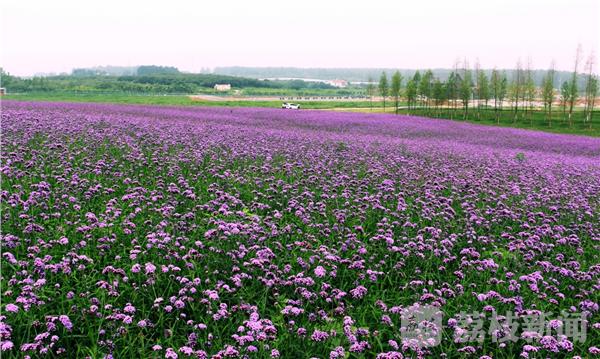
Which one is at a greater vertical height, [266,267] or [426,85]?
[426,85]

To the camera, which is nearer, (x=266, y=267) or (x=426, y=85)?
(x=266, y=267)

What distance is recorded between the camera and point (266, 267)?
504 centimetres

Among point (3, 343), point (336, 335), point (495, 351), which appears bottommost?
point (495, 351)

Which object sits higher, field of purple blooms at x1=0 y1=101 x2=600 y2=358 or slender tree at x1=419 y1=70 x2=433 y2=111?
slender tree at x1=419 y1=70 x2=433 y2=111

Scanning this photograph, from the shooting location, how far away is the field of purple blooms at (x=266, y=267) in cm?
396

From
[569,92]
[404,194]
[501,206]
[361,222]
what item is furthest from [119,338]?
[569,92]

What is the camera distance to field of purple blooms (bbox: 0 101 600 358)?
3.96m

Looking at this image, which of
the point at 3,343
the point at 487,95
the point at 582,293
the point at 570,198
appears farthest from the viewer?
the point at 487,95

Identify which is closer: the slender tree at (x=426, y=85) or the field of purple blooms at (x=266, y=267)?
the field of purple blooms at (x=266, y=267)

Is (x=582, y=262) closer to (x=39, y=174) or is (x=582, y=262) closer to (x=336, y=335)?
(x=336, y=335)

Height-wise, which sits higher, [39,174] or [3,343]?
[39,174]

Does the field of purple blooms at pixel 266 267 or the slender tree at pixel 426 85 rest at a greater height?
the slender tree at pixel 426 85

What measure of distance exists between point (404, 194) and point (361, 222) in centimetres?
179

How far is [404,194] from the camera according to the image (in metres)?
8.41
